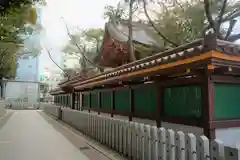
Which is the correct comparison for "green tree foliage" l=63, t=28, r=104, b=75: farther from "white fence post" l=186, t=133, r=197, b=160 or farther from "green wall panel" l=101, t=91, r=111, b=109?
"white fence post" l=186, t=133, r=197, b=160

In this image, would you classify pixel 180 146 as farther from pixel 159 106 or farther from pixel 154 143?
pixel 159 106

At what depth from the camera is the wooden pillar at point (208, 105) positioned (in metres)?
5.91

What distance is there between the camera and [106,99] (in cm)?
1311

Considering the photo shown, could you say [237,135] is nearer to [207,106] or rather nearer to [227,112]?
[227,112]

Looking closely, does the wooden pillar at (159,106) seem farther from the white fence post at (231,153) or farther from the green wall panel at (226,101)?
the white fence post at (231,153)

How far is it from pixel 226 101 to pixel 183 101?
1083 millimetres

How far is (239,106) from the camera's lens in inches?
260

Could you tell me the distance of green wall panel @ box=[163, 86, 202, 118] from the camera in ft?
21.4

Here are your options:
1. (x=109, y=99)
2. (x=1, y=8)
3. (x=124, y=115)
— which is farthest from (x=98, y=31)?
(x=1, y=8)

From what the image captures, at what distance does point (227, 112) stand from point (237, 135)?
0.68m

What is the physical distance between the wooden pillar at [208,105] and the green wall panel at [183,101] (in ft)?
1.22

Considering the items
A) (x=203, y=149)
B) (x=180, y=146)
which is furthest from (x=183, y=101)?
(x=203, y=149)

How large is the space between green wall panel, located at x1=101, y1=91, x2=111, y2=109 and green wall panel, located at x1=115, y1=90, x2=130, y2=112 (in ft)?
3.00

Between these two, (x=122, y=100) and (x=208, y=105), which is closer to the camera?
(x=208, y=105)
